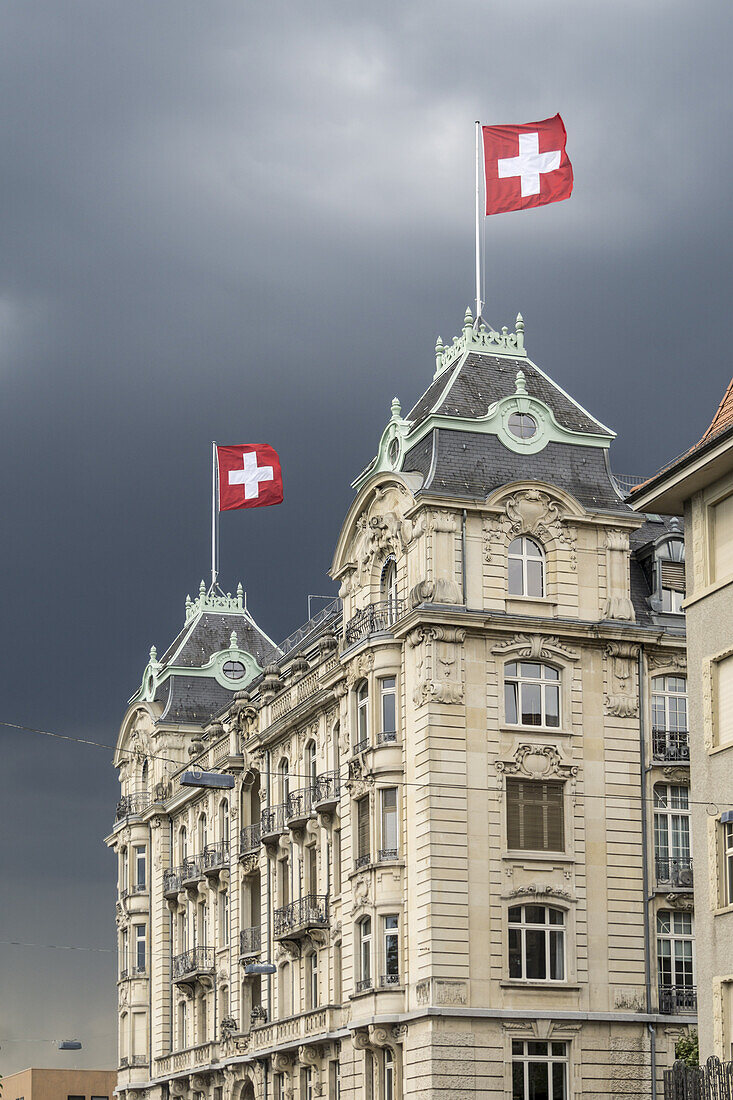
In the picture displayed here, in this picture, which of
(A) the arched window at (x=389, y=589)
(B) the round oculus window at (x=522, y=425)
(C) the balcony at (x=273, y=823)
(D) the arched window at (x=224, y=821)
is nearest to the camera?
(A) the arched window at (x=389, y=589)

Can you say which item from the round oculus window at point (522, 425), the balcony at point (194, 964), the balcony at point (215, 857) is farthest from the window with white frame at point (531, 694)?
the balcony at point (194, 964)

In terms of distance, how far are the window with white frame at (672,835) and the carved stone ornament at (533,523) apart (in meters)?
7.83

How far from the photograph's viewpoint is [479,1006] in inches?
2157

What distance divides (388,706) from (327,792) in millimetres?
6998

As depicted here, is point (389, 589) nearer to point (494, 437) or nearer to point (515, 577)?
point (515, 577)

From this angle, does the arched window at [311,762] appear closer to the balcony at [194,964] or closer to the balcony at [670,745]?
the balcony at [194,964]

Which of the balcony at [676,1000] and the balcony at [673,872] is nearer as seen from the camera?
the balcony at [676,1000]

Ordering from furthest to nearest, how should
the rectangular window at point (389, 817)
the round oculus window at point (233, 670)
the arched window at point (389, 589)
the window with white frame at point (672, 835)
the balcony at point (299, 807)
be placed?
the round oculus window at point (233, 670)
the balcony at point (299, 807)
the arched window at point (389, 589)
the rectangular window at point (389, 817)
the window with white frame at point (672, 835)

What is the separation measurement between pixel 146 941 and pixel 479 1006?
125 feet

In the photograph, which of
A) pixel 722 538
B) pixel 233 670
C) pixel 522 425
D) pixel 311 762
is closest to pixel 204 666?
pixel 233 670

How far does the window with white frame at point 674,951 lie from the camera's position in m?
57.3

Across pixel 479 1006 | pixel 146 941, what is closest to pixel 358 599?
pixel 479 1006

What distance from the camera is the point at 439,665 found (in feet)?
187

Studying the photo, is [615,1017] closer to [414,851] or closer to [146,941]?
[414,851]
